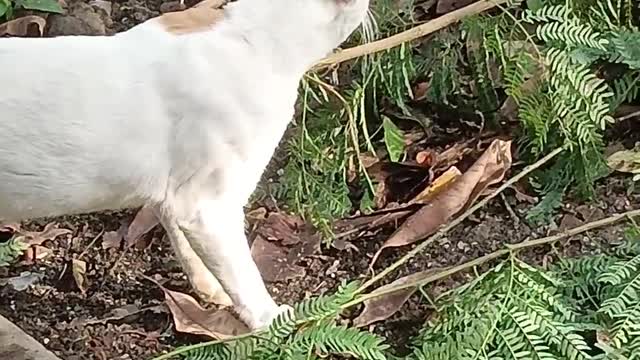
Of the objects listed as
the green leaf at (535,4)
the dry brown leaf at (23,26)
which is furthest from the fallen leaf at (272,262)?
the dry brown leaf at (23,26)

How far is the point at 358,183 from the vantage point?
2580mm

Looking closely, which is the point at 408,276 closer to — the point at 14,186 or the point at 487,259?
the point at 487,259

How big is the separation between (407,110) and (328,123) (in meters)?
0.27

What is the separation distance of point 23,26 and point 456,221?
115 centimetres

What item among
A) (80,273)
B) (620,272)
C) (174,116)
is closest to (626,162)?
(620,272)

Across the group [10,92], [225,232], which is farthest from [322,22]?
[10,92]

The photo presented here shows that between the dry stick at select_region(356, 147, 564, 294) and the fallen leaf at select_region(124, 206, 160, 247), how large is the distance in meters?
0.50

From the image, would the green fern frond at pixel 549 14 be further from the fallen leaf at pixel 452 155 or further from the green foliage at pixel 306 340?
Answer: the green foliage at pixel 306 340

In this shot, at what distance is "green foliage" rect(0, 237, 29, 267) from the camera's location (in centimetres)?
231

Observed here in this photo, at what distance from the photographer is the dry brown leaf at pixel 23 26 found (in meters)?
2.84

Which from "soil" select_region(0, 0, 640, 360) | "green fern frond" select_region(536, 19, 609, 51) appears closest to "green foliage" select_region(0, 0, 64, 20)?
"soil" select_region(0, 0, 640, 360)

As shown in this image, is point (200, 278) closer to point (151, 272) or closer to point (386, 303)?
point (151, 272)

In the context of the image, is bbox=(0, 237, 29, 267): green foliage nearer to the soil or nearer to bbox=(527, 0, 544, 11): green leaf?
the soil

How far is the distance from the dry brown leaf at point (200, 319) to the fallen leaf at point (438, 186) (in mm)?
475
